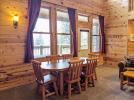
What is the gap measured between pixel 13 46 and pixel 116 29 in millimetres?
5231

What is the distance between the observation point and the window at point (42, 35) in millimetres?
4947

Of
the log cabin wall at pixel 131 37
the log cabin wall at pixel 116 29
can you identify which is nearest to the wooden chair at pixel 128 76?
the log cabin wall at pixel 131 37

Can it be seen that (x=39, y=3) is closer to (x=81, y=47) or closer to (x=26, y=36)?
(x=26, y=36)

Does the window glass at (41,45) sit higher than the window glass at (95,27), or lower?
lower

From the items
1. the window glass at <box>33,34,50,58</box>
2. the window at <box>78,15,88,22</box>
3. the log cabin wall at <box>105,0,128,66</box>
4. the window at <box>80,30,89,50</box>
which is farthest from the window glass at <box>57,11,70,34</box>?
the log cabin wall at <box>105,0,128,66</box>

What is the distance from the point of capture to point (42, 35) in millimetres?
5113

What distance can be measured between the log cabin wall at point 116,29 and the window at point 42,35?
3820 mm

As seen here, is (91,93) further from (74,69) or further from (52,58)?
(52,58)

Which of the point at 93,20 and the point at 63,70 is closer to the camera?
the point at 63,70

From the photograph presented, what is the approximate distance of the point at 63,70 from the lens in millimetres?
3434

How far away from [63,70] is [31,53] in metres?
1.62

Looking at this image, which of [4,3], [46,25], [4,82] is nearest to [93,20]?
[46,25]

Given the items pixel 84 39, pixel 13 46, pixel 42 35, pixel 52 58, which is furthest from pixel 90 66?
pixel 84 39

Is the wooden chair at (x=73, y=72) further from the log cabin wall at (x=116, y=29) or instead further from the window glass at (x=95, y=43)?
the log cabin wall at (x=116, y=29)
